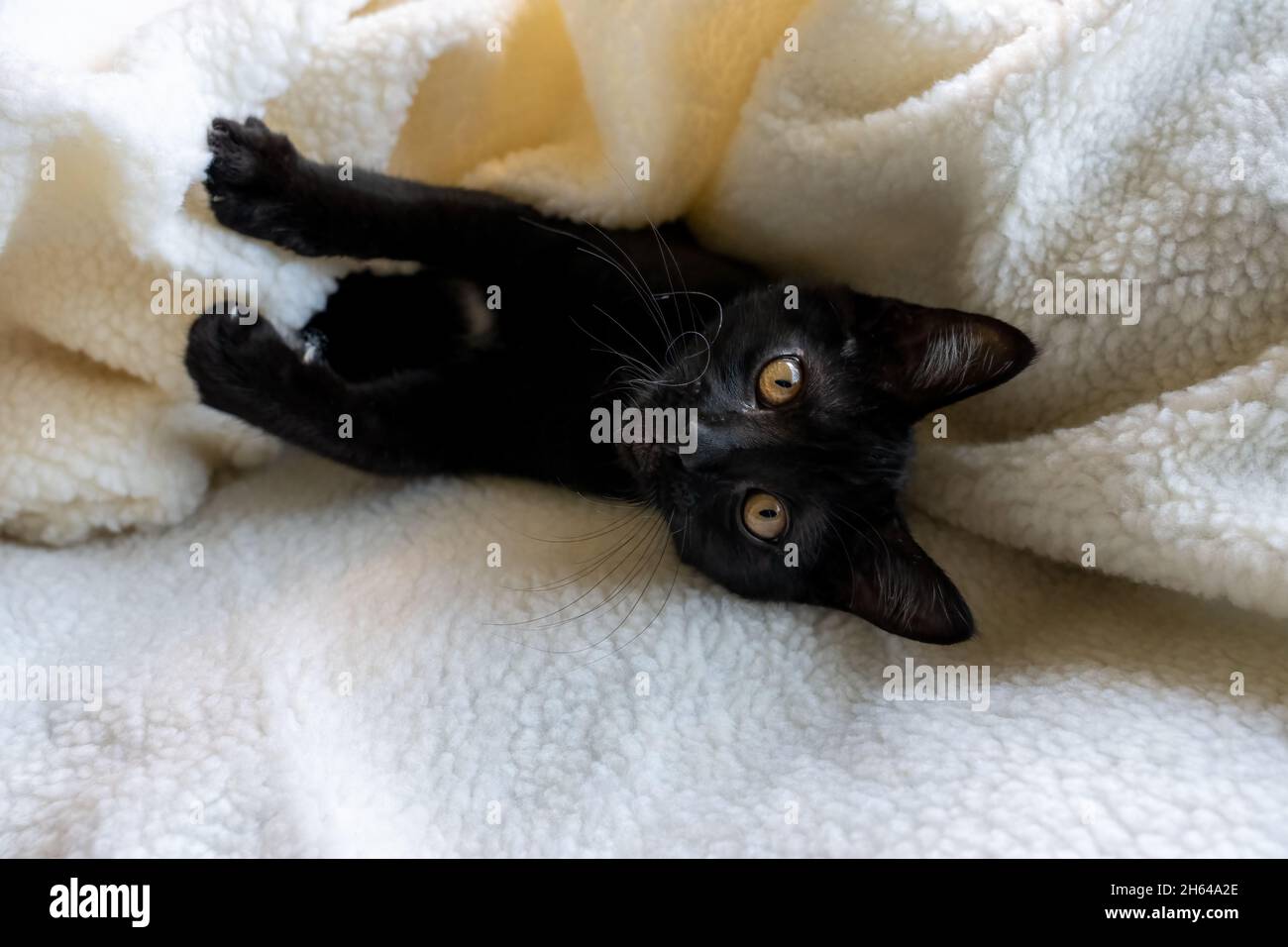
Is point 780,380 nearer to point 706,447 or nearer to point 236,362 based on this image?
point 706,447

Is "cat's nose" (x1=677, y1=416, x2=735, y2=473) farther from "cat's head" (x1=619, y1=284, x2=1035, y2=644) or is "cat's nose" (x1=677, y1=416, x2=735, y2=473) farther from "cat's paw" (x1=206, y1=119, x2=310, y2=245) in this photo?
"cat's paw" (x1=206, y1=119, x2=310, y2=245)

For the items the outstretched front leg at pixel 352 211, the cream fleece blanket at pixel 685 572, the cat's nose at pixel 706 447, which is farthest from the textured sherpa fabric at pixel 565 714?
the outstretched front leg at pixel 352 211

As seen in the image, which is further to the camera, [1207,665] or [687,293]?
[687,293]

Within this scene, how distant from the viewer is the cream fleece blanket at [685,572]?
0.79 m

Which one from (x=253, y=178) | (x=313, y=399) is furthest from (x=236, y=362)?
(x=253, y=178)

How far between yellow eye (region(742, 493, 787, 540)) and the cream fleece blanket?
98 millimetres

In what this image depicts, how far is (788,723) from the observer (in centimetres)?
90

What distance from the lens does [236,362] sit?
3.28 ft

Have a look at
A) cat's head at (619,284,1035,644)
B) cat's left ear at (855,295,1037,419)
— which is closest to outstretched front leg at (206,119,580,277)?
cat's head at (619,284,1035,644)

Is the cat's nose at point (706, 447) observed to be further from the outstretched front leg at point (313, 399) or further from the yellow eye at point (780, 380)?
the outstretched front leg at point (313, 399)

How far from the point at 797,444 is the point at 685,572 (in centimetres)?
19

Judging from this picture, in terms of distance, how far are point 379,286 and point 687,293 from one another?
1.35 ft

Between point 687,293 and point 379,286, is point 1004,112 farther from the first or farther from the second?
point 379,286
